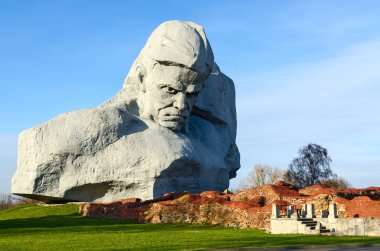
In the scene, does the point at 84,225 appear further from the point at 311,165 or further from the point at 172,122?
the point at 311,165

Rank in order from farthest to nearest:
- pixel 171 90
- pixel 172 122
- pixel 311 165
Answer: pixel 311 165 → pixel 172 122 → pixel 171 90

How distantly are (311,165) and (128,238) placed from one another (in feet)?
197

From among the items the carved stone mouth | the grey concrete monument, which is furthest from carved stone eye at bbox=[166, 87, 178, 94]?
the carved stone mouth

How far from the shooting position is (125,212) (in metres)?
31.8

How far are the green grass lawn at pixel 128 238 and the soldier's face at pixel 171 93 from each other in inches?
500

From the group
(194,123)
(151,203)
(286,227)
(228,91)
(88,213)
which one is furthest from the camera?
(228,91)

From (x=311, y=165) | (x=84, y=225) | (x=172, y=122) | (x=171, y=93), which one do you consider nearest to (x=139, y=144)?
(x=172, y=122)

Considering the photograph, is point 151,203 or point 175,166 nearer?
point 151,203

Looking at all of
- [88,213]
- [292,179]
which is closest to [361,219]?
[88,213]

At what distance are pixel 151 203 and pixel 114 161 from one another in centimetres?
802

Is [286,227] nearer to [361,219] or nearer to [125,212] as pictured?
[361,219]

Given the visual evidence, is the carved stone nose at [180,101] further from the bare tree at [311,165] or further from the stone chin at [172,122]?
the bare tree at [311,165]

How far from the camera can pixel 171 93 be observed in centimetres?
4066

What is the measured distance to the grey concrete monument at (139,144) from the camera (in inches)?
1508
